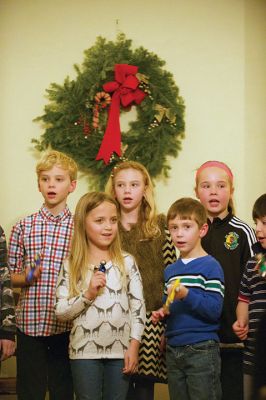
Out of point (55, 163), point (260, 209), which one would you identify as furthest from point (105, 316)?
point (55, 163)

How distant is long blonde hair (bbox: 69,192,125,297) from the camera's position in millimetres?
2711

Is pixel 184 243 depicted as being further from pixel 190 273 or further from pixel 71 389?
pixel 71 389

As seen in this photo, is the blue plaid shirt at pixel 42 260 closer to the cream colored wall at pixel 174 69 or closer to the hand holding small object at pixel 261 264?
the hand holding small object at pixel 261 264

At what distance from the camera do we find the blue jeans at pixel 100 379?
262 centimetres

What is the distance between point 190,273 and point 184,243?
0.13 m

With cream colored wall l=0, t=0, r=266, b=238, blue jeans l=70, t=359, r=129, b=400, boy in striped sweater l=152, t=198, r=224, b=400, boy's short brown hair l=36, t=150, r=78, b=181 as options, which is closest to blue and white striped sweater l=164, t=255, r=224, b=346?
boy in striped sweater l=152, t=198, r=224, b=400

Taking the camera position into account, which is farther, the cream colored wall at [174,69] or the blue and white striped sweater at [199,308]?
the cream colored wall at [174,69]

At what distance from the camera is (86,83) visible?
456 cm

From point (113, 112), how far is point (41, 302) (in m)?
1.96

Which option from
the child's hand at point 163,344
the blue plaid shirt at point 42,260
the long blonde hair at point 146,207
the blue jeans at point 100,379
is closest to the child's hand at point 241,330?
the child's hand at point 163,344

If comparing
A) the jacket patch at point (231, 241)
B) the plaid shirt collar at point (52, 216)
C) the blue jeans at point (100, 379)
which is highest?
the plaid shirt collar at point (52, 216)

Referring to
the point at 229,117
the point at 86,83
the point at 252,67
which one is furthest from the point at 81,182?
the point at 252,67

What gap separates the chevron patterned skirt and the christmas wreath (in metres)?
1.77

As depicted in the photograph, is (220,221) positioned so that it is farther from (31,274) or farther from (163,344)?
(31,274)
